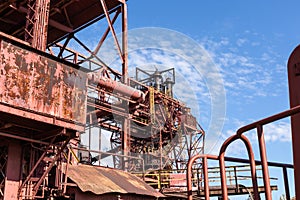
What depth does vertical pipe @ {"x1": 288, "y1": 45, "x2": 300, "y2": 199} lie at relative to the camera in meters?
3.70

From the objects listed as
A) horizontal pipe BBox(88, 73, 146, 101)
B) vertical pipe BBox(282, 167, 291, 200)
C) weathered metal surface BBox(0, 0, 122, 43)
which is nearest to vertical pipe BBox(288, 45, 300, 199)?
vertical pipe BBox(282, 167, 291, 200)

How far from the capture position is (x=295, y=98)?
3895mm

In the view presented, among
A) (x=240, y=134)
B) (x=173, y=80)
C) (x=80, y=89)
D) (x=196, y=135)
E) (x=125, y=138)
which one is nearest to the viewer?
(x=240, y=134)

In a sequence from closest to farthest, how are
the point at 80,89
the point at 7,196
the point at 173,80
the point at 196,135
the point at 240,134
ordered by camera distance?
1. the point at 240,134
2. the point at 7,196
3. the point at 80,89
4. the point at 196,135
5. the point at 173,80

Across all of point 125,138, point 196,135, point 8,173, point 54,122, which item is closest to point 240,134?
point 54,122

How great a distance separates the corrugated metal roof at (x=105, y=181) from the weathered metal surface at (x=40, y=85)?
2422mm

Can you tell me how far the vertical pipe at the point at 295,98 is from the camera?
3.70 meters

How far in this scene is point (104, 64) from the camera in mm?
21125

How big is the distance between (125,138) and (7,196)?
952 centimetres

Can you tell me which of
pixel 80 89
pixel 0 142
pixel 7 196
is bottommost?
pixel 7 196

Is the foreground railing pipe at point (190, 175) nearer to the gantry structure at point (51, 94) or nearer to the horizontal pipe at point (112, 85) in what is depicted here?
the gantry structure at point (51, 94)

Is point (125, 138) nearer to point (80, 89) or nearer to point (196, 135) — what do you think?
point (80, 89)

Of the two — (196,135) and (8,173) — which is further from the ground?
(196,135)

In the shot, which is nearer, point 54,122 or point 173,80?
point 54,122
